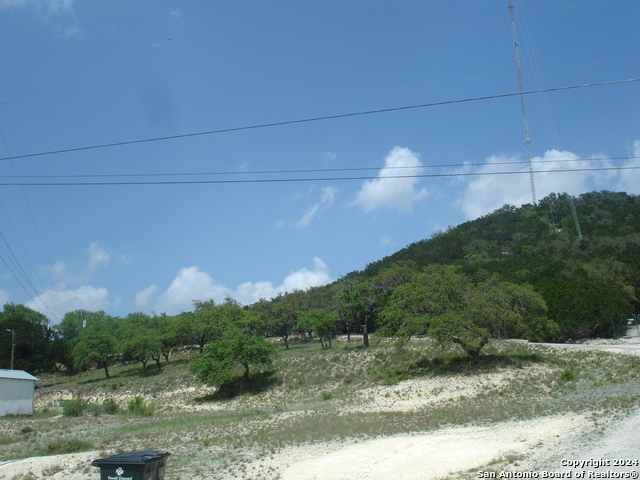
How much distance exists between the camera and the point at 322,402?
31.1m

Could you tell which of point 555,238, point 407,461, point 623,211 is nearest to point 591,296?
point 407,461

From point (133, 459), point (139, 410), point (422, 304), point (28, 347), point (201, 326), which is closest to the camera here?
point (133, 459)

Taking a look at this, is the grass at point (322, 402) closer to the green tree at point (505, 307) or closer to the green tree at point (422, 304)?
the green tree at point (505, 307)

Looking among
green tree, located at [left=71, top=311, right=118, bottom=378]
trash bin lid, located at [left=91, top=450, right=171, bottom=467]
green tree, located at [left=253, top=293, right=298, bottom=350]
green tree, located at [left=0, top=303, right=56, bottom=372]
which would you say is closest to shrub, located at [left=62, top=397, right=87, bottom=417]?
green tree, located at [left=71, top=311, right=118, bottom=378]

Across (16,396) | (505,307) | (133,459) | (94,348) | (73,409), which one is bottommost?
(73,409)

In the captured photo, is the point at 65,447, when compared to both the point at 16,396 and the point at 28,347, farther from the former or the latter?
the point at 28,347

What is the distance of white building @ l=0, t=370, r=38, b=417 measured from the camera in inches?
1288

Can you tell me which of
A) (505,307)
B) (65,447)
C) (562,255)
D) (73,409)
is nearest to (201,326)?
(73,409)

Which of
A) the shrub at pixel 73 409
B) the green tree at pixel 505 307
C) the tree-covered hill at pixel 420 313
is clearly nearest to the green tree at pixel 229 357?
the tree-covered hill at pixel 420 313

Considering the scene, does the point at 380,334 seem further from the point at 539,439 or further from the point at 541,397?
the point at 539,439

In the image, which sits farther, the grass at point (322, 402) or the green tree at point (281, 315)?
the green tree at point (281, 315)

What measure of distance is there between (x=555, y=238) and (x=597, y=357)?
271 ft

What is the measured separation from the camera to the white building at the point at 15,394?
107 ft

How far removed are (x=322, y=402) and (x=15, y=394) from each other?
24038 mm
